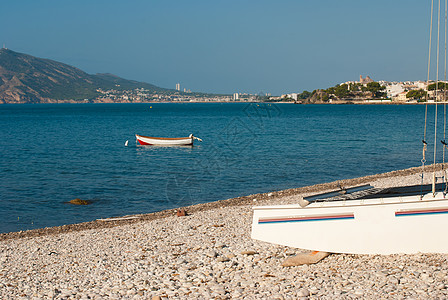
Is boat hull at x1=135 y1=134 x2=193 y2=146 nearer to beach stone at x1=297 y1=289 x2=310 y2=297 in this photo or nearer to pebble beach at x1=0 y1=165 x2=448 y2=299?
pebble beach at x1=0 y1=165 x2=448 y2=299

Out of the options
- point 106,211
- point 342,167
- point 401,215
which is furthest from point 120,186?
point 401,215

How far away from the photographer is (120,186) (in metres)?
23.9

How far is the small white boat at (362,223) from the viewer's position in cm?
918

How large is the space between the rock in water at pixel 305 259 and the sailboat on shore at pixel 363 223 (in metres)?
0.15

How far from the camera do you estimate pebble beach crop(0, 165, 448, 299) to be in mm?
8281

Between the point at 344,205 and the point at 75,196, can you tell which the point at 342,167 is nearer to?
the point at 75,196

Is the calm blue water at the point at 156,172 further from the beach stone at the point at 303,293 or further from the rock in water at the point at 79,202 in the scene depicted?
the beach stone at the point at 303,293

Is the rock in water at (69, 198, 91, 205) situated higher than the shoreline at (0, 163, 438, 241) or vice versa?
the shoreline at (0, 163, 438, 241)

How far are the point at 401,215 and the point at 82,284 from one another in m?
6.62

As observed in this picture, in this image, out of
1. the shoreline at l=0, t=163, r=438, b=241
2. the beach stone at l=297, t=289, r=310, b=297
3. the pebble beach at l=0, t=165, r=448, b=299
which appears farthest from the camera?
the shoreline at l=0, t=163, r=438, b=241

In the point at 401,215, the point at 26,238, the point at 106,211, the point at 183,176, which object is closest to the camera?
the point at 401,215

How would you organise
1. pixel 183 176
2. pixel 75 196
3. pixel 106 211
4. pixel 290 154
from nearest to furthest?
pixel 106 211, pixel 75 196, pixel 183 176, pixel 290 154

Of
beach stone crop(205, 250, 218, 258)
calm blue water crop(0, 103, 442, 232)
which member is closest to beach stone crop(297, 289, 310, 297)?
beach stone crop(205, 250, 218, 258)

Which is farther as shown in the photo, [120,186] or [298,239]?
[120,186]
